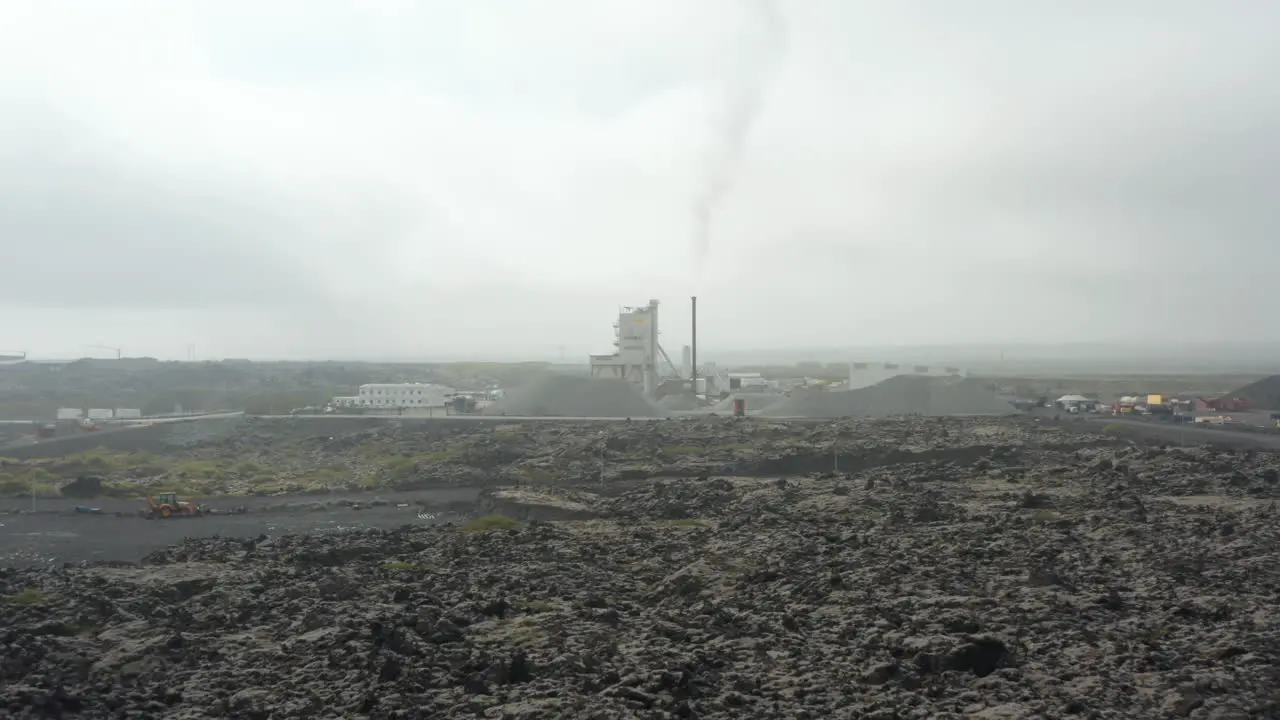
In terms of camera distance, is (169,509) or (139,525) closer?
(139,525)

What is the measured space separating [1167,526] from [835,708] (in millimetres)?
14103

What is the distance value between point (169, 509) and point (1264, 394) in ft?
205

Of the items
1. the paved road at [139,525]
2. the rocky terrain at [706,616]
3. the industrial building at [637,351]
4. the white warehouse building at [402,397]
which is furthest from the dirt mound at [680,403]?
the rocky terrain at [706,616]

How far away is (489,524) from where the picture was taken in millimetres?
26141

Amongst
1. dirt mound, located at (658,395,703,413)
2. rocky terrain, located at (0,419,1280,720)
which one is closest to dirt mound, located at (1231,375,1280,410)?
dirt mound, located at (658,395,703,413)

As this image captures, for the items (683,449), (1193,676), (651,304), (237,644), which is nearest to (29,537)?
(237,644)

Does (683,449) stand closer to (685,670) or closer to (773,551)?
(773,551)

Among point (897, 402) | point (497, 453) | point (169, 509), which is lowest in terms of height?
point (169, 509)

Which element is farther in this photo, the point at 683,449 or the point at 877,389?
the point at 877,389

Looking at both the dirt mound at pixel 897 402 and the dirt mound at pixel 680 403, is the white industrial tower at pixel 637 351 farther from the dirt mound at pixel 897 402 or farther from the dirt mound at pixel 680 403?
the dirt mound at pixel 897 402

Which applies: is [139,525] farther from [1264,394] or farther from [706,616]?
[1264,394]

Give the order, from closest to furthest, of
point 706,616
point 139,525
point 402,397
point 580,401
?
point 706,616, point 139,525, point 580,401, point 402,397

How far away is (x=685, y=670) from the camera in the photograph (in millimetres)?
13133

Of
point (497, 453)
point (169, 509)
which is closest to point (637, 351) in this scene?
point (497, 453)
